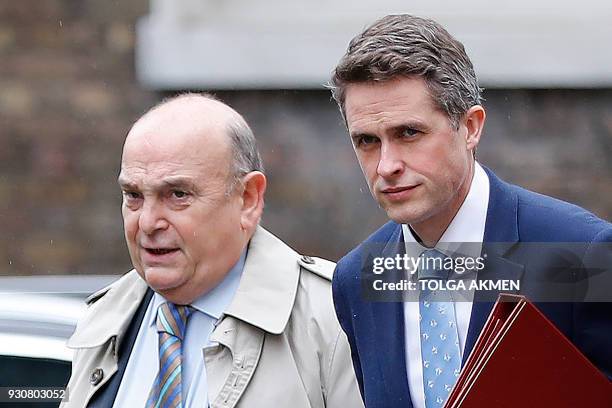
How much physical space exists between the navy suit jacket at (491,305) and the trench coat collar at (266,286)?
259 mm

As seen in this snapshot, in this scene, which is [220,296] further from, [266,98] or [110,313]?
[266,98]

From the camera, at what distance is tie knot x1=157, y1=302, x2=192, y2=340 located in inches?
148

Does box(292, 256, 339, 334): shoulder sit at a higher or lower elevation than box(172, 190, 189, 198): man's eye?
lower

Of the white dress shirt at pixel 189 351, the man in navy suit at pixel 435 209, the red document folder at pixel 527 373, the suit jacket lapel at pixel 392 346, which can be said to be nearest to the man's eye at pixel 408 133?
the man in navy suit at pixel 435 209

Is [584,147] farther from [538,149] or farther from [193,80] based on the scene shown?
[193,80]

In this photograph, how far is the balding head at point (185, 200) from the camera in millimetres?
3664

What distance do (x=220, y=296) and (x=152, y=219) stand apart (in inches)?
11.4

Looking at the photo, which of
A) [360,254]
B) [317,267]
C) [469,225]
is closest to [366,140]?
[469,225]

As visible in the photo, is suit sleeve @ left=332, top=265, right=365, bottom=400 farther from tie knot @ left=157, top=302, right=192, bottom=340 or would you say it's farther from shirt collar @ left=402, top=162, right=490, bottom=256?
tie knot @ left=157, top=302, right=192, bottom=340

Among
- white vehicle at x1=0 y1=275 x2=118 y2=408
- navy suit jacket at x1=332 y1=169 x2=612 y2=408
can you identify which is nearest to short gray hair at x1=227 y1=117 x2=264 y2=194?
navy suit jacket at x1=332 y1=169 x2=612 y2=408

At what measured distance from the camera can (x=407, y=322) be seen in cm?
332

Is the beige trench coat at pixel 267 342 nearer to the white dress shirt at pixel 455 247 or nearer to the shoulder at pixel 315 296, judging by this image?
the shoulder at pixel 315 296

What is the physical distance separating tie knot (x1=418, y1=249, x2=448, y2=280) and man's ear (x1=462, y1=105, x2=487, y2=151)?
244 millimetres

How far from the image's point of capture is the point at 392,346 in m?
3.29
